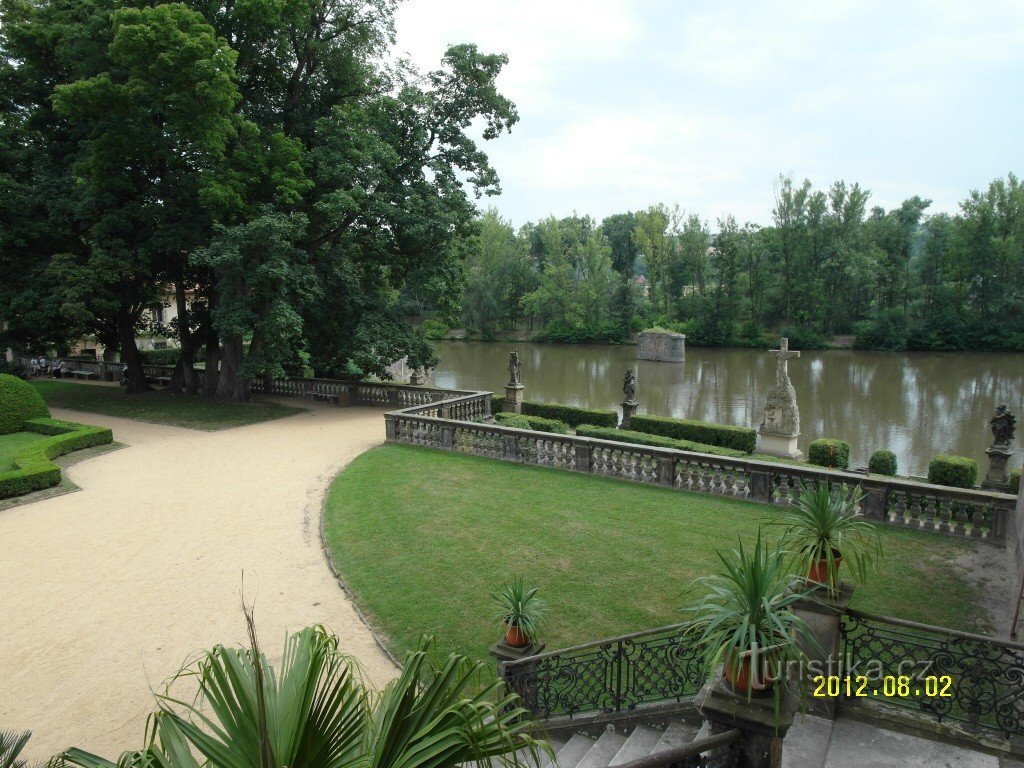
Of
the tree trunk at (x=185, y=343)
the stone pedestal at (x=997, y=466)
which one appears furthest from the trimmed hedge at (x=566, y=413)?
the tree trunk at (x=185, y=343)

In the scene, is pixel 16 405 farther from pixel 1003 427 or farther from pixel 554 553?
pixel 1003 427

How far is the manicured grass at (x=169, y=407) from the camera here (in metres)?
20.2

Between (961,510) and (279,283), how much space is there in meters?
17.7

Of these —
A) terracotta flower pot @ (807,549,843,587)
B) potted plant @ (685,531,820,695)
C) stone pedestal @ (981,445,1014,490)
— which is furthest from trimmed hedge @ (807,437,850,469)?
potted plant @ (685,531,820,695)

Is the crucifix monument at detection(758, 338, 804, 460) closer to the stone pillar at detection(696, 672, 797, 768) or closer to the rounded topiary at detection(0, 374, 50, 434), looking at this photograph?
the stone pillar at detection(696, 672, 797, 768)

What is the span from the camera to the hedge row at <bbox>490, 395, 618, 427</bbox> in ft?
66.4

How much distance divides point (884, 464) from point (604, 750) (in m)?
13.1

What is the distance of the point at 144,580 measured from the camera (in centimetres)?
966

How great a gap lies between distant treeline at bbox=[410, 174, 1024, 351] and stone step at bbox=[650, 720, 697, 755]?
4444cm

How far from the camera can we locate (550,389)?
3759 cm

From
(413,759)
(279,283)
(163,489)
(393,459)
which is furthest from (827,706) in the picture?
(279,283)

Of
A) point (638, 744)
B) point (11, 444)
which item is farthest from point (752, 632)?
point (11, 444)

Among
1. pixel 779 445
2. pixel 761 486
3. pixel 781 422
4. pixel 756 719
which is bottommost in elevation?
pixel 779 445

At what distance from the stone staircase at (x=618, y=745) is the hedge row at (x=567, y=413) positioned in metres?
14.6
